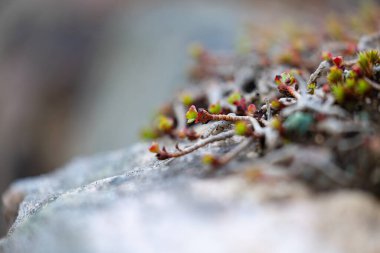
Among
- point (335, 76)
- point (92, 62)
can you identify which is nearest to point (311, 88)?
point (335, 76)

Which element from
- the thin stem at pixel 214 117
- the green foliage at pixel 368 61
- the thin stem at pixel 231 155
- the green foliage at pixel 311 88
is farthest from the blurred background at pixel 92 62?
the thin stem at pixel 231 155

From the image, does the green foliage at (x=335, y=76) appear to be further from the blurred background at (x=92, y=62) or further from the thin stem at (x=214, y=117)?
the blurred background at (x=92, y=62)

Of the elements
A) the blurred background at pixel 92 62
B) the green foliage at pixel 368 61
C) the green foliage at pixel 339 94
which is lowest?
the blurred background at pixel 92 62

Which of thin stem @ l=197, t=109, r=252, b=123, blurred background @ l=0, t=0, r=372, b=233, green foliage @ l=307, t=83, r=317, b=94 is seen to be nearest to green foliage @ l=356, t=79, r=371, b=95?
green foliage @ l=307, t=83, r=317, b=94

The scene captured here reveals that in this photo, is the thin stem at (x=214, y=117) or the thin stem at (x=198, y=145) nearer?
the thin stem at (x=198, y=145)

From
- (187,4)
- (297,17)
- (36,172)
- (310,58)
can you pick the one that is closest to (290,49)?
(310,58)

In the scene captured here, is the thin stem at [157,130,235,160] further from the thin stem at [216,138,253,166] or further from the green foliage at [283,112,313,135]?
the green foliage at [283,112,313,135]
